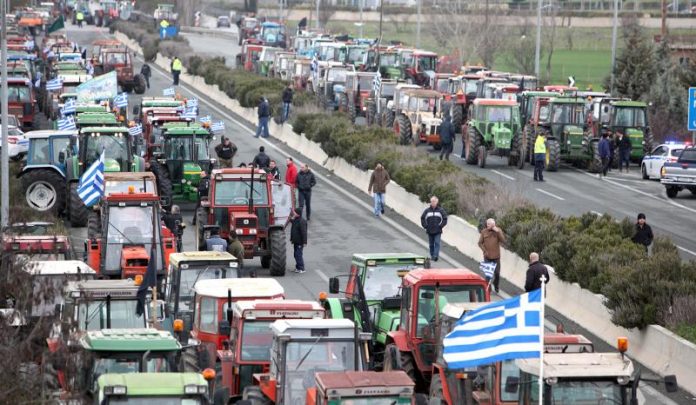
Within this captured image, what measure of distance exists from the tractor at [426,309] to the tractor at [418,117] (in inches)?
1338

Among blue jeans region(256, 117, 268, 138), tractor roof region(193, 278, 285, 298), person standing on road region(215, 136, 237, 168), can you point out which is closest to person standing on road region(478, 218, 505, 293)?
tractor roof region(193, 278, 285, 298)

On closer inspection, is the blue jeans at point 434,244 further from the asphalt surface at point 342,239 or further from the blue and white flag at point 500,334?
the blue and white flag at point 500,334

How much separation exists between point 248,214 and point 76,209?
7.24m

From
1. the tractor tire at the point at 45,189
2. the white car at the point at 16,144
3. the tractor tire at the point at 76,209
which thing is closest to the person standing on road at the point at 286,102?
the white car at the point at 16,144

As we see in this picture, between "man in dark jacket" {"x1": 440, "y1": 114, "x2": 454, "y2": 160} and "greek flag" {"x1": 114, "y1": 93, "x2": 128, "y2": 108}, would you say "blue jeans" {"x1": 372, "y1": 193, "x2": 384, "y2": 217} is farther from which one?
"greek flag" {"x1": 114, "y1": 93, "x2": 128, "y2": 108}

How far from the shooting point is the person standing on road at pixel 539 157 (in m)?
47.0

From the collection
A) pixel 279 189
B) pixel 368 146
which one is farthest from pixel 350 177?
pixel 279 189

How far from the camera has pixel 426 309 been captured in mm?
20141

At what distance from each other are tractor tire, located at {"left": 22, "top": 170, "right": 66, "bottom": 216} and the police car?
63.4 feet

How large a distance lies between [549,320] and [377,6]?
131m

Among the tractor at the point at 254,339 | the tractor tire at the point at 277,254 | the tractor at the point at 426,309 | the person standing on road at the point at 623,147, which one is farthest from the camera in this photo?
the person standing on road at the point at 623,147

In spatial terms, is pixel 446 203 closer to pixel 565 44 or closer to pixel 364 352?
pixel 364 352

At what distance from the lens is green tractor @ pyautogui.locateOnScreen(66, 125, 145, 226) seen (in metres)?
37.5

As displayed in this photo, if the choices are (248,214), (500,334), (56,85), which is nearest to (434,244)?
(248,214)
